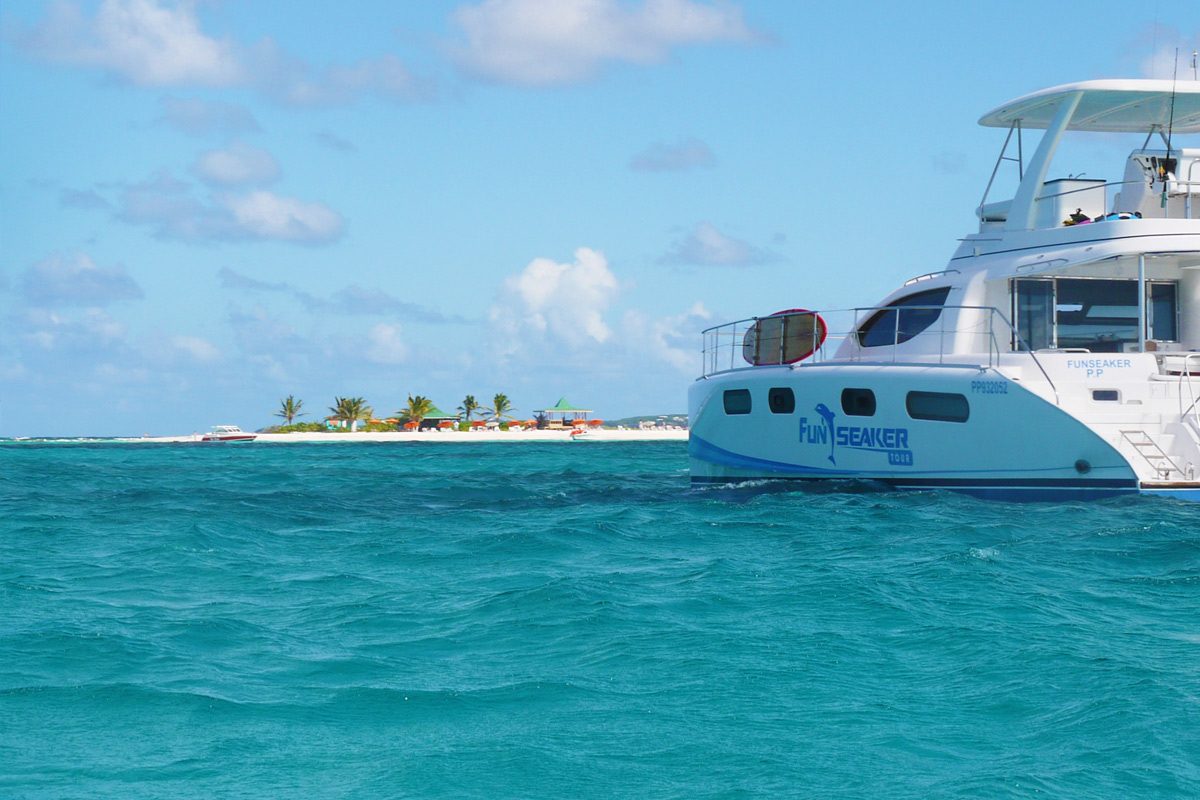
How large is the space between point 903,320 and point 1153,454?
16.8ft

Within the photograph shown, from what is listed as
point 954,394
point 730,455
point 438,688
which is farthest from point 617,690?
point 730,455

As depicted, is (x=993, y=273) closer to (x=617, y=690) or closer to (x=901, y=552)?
(x=901, y=552)

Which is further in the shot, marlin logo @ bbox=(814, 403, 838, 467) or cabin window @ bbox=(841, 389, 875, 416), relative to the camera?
marlin logo @ bbox=(814, 403, 838, 467)

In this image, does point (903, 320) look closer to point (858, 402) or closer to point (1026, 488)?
point (858, 402)

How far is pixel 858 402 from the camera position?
18531mm

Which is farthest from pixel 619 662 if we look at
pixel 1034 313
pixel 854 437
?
pixel 1034 313

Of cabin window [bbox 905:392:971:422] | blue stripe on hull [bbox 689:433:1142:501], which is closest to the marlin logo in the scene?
blue stripe on hull [bbox 689:433:1142:501]

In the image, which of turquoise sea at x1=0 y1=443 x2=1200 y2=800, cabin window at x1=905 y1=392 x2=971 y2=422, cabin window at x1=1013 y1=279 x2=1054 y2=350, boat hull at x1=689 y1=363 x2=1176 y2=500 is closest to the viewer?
turquoise sea at x1=0 y1=443 x2=1200 y2=800

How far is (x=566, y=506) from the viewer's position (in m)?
20.0

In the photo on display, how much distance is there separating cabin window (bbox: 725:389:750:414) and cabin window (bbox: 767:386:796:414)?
62 cm

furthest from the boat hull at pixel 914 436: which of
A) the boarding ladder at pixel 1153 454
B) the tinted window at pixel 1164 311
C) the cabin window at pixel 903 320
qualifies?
the tinted window at pixel 1164 311

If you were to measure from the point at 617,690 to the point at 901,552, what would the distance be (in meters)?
6.15

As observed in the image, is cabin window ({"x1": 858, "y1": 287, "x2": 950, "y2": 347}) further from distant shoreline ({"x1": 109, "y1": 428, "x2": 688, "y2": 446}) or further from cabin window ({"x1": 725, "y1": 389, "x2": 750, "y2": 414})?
distant shoreline ({"x1": 109, "y1": 428, "x2": 688, "y2": 446})

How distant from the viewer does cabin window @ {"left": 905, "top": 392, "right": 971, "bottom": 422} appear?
56.7 feet
